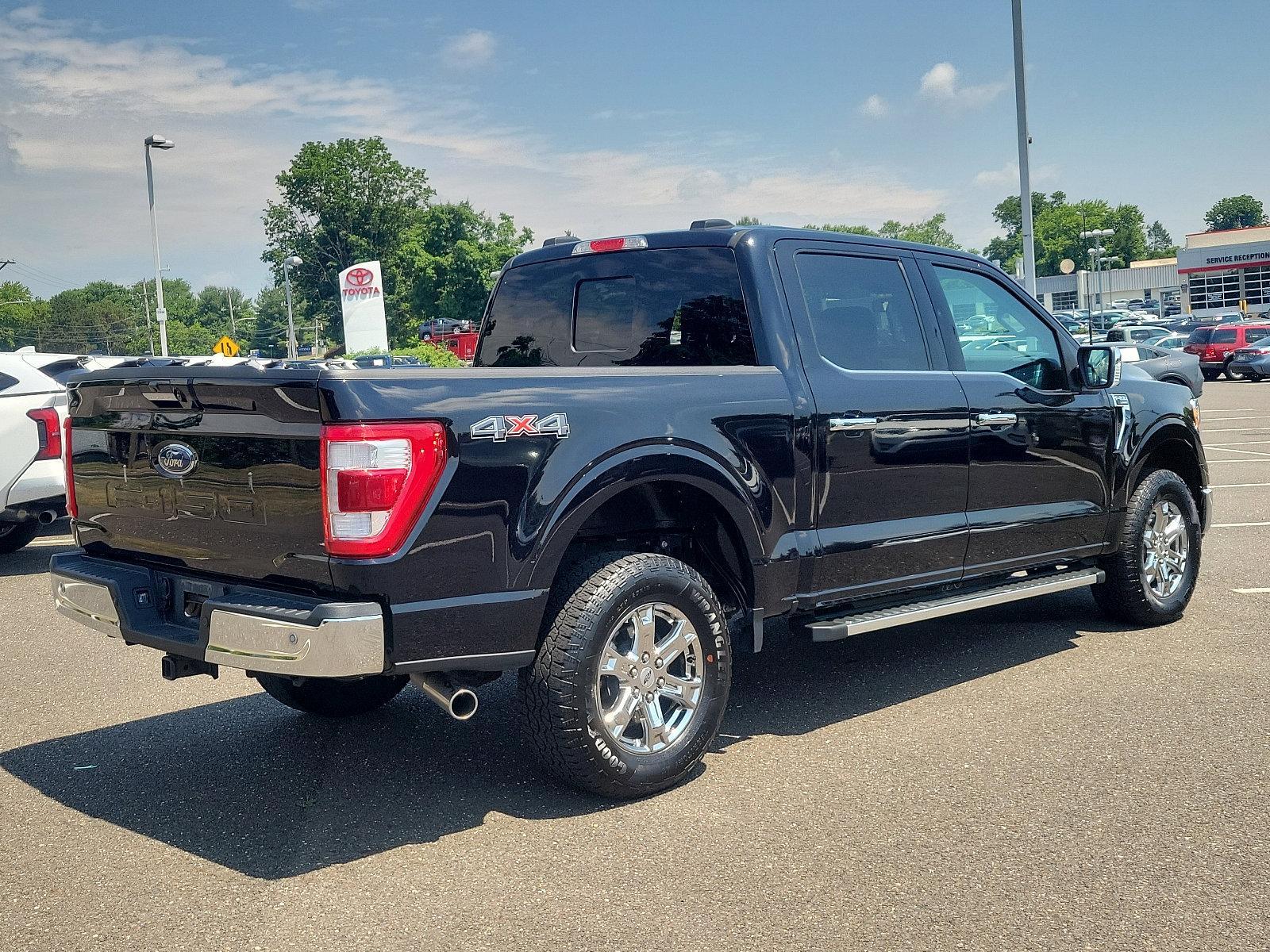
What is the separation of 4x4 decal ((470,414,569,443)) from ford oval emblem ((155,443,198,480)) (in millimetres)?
970

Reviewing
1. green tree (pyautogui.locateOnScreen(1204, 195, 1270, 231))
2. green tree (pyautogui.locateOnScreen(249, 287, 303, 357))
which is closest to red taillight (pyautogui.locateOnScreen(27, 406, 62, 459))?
green tree (pyautogui.locateOnScreen(249, 287, 303, 357))

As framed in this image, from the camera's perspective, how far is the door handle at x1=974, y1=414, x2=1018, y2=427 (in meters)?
5.62

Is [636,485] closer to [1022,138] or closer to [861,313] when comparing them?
[861,313]

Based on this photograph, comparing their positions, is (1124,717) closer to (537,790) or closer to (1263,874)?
(1263,874)

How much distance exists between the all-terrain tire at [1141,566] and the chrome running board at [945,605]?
0.26m

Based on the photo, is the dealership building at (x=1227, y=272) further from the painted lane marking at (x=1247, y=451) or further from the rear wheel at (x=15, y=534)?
the rear wheel at (x=15, y=534)

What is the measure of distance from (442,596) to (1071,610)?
4745 millimetres

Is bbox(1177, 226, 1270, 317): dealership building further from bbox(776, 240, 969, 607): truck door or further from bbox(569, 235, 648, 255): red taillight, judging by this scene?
bbox(569, 235, 648, 255): red taillight

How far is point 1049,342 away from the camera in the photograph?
6242mm

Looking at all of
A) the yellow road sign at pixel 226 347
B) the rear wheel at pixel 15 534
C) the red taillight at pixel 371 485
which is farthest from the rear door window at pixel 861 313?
the yellow road sign at pixel 226 347

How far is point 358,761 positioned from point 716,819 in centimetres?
149

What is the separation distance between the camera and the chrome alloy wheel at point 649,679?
4285 mm

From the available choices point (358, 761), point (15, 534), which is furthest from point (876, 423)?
point (15, 534)

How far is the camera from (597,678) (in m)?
4.17
